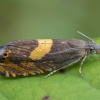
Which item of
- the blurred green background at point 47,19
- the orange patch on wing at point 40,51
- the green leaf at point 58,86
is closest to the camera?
the green leaf at point 58,86

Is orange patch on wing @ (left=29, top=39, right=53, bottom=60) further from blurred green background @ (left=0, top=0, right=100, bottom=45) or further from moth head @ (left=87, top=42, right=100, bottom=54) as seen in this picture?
blurred green background @ (left=0, top=0, right=100, bottom=45)

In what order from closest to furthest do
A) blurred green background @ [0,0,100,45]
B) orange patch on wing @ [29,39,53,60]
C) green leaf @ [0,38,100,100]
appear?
green leaf @ [0,38,100,100], orange patch on wing @ [29,39,53,60], blurred green background @ [0,0,100,45]

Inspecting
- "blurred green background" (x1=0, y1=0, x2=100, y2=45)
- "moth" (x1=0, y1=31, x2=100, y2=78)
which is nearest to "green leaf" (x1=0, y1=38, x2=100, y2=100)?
"moth" (x1=0, y1=31, x2=100, y2=78)

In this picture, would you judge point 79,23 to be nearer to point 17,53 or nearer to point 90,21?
point 90,21

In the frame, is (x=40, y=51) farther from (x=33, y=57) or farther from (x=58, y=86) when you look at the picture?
(x=58, y=86)

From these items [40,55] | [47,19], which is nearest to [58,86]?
[40,55]

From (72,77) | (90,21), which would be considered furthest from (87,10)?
(72,77)

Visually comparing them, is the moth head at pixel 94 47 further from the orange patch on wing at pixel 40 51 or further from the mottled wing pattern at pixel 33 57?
the orange patch on wing at pixel 40 51

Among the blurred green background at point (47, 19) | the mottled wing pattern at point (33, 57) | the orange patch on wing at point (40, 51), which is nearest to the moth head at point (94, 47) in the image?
the mottled wing pattern at point (33, 57)
